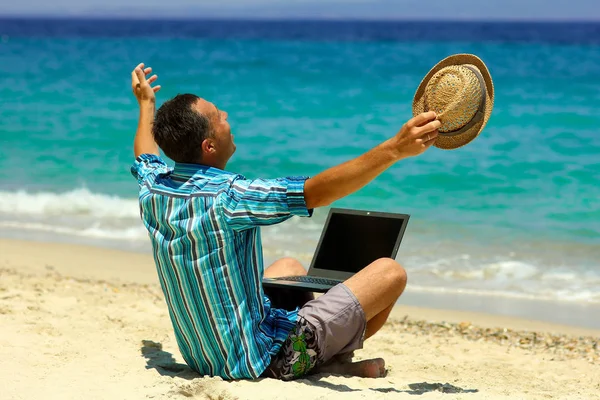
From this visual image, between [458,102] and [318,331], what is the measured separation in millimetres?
1033

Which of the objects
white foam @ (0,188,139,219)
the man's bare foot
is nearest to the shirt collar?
the man's bare foot

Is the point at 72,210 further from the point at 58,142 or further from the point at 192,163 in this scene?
the point at 192,163

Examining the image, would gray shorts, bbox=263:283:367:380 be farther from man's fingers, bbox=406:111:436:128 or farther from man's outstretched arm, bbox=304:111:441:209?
man's fingers, bbox=406:111:436:128

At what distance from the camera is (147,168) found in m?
3.45

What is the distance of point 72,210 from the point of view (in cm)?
912

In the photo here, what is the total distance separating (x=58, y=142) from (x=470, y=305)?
367 inches

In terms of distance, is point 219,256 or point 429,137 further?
point 219,256

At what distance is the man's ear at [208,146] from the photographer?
10.4 feet

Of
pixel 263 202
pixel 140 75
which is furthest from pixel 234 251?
pixel 140 75

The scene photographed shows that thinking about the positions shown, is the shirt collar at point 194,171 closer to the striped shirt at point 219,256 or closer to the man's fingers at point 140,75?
the striped shirt at point 219,256

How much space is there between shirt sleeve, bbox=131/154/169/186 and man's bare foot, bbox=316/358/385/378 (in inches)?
41.8

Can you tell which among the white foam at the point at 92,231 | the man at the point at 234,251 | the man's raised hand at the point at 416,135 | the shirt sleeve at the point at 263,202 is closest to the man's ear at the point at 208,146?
the man at the point at 234,251

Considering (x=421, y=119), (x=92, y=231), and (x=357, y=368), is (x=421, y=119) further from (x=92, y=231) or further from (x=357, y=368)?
(x=92, y=231)

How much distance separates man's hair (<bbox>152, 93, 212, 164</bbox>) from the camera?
124 inches
